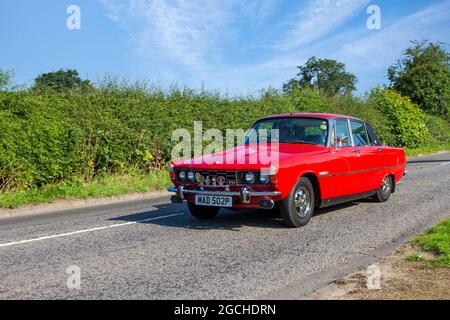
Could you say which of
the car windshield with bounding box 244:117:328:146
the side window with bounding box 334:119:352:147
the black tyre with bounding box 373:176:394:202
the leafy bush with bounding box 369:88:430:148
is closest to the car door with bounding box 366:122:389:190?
the black tyre with bounding box 373:176:394:202

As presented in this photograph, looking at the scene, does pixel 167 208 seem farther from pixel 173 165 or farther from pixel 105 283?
pixel 105 283

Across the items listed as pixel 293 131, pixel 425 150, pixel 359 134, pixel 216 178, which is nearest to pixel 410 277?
pixel 216 178

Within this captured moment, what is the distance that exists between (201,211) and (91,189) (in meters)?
4.83

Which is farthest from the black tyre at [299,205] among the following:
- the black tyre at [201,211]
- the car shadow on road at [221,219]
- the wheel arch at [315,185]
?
the black tyre at [201,211]

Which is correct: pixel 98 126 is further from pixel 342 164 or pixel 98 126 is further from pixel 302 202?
pixel 302 202

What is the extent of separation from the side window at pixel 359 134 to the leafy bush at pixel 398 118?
21039 millimetres

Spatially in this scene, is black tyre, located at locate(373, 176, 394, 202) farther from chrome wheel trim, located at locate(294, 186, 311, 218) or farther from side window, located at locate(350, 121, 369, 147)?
chrome wheel trim, located at locate(294, 186, 311, 218)

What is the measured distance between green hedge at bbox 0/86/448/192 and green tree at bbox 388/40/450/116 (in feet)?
77.3

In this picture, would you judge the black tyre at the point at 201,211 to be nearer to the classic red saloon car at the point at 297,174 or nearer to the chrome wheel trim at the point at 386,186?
the classic red saloon car at the point at 297,174

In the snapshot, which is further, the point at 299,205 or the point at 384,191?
the point at 384,191

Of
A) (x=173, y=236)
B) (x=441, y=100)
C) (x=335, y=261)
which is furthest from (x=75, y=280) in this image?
(x=441, y=100)

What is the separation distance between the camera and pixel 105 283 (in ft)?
16.3

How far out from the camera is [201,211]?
8641 mm

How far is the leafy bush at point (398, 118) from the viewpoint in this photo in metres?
31.0
